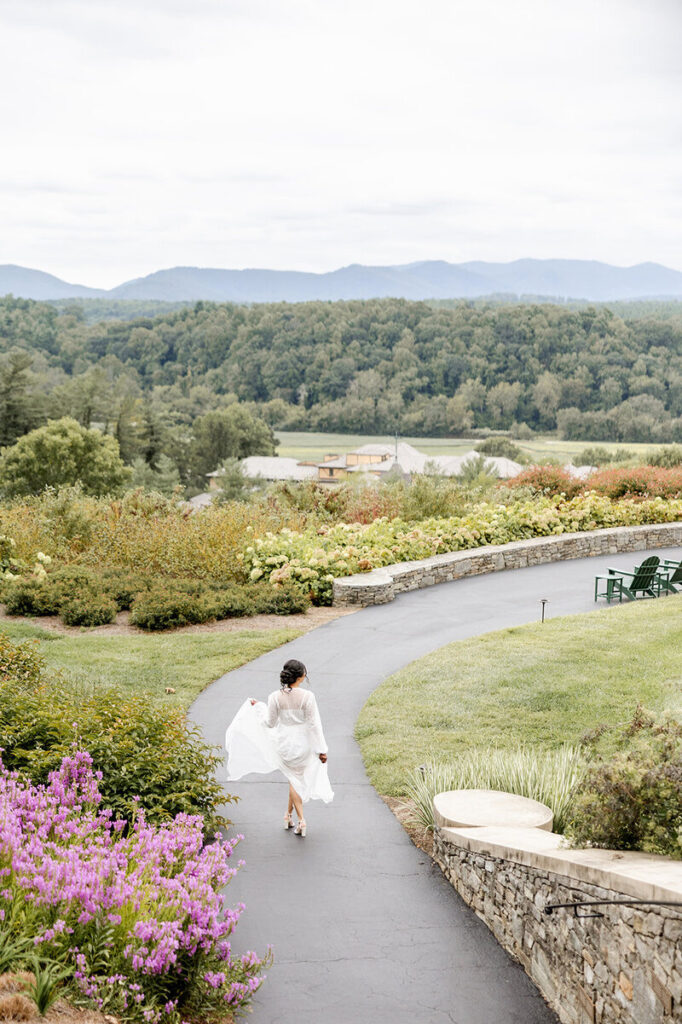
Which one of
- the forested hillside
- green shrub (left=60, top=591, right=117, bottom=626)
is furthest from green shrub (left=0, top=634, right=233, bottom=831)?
the forested hillside

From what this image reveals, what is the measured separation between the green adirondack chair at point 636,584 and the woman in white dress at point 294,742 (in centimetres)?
795

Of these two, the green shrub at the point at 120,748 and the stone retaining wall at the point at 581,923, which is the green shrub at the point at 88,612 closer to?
the green shrub at the point at 120,748

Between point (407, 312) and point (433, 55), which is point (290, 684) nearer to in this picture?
point (433, 55)

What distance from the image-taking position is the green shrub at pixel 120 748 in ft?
16.9

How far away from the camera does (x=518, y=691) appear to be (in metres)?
8.29

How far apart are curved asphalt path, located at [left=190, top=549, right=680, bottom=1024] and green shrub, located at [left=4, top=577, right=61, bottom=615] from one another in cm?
420

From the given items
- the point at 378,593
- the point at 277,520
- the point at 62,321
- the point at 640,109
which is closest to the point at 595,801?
the point at 378,593

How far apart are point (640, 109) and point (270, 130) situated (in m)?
18.2

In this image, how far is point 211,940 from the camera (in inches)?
148

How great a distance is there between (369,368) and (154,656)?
86151 millimetres

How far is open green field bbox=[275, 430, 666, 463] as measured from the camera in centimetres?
8231

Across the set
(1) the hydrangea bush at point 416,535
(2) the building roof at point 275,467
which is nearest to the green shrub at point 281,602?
(1) the hydrangea bush at point 416,535

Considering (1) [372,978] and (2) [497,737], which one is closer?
(1) [372,978]

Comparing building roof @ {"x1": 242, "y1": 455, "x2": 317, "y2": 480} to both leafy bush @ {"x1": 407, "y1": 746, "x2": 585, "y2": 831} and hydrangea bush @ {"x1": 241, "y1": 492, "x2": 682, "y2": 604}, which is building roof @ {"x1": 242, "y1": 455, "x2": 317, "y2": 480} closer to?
hydrangea bush @ {"x1": 241, "y1": 492, "x2": 682, "y2": 604}
